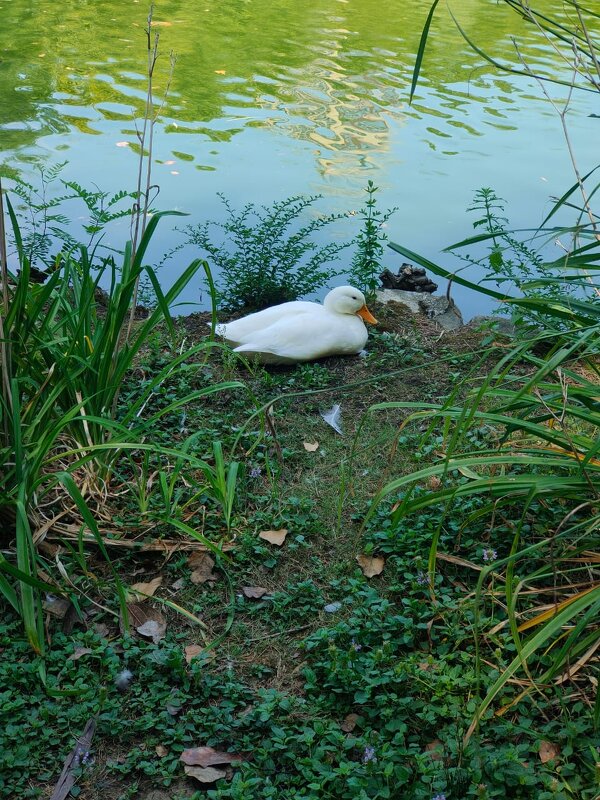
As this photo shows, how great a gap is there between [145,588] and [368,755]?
2.95ft

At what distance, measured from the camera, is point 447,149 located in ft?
26.9

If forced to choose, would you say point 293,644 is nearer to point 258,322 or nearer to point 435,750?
point 435,750

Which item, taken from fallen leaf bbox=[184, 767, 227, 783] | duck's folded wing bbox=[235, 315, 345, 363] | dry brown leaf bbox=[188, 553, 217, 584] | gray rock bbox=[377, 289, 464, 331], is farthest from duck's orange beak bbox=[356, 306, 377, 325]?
fallen leaf bbox=[184, 767, 227, 783]

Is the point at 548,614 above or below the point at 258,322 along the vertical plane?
above

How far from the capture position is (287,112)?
347 inches

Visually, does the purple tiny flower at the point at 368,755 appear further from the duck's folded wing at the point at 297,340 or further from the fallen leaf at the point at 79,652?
the duck's folded wing at the point at 297,340

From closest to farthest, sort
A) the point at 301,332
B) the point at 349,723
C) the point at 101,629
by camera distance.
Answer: the point at 349,723 → the point at 101,629 → the point at 301,332

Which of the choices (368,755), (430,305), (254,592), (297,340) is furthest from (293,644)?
(430,305)

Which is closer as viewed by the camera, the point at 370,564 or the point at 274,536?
the point at 370,564

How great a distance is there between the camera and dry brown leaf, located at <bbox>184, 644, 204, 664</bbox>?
7.85ft

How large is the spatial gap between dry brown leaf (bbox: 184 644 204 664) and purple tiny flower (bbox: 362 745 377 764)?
22.7 inches

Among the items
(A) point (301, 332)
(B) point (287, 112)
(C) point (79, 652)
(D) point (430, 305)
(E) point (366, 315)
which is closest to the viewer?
(C) point (79, 652)

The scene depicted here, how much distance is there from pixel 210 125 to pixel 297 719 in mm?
7031

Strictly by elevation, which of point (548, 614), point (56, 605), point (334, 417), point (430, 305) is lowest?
point (430, 305)
